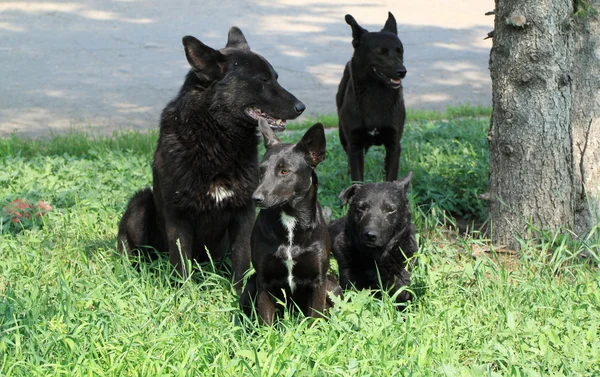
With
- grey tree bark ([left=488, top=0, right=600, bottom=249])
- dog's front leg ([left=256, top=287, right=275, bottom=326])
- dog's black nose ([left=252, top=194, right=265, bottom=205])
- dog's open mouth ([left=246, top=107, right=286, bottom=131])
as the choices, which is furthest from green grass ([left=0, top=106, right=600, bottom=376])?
dog's open mouth ([left=246, top=107, right=286, bottom=131])

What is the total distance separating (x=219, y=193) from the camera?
14.6ft

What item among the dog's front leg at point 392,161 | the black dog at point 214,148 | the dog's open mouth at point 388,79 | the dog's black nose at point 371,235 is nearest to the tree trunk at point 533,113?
the dog's black nose at point 371,235

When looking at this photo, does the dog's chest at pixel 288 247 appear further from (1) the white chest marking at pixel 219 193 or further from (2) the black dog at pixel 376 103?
(2) the black dog at pixel 376 103

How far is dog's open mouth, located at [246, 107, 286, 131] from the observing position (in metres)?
4.53

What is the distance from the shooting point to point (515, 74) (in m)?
4.57

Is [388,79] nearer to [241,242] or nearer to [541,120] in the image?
[541,120]

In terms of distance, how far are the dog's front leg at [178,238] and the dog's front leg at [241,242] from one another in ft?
0.92

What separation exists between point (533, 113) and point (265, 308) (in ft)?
6.71

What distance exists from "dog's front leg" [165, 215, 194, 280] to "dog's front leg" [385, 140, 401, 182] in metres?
2.46

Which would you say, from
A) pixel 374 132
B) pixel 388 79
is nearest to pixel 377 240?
pixel 374 132

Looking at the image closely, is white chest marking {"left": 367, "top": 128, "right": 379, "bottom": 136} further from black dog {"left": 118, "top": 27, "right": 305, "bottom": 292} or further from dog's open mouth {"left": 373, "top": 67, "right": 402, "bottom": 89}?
black dog {"left": 118, "top": 27, "right": 305, "bottom": 292}

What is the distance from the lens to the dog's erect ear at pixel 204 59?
4370 millimetres

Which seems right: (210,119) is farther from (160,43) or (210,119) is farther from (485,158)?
(160,43)

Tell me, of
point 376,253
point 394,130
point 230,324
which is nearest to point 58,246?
point 230,324
